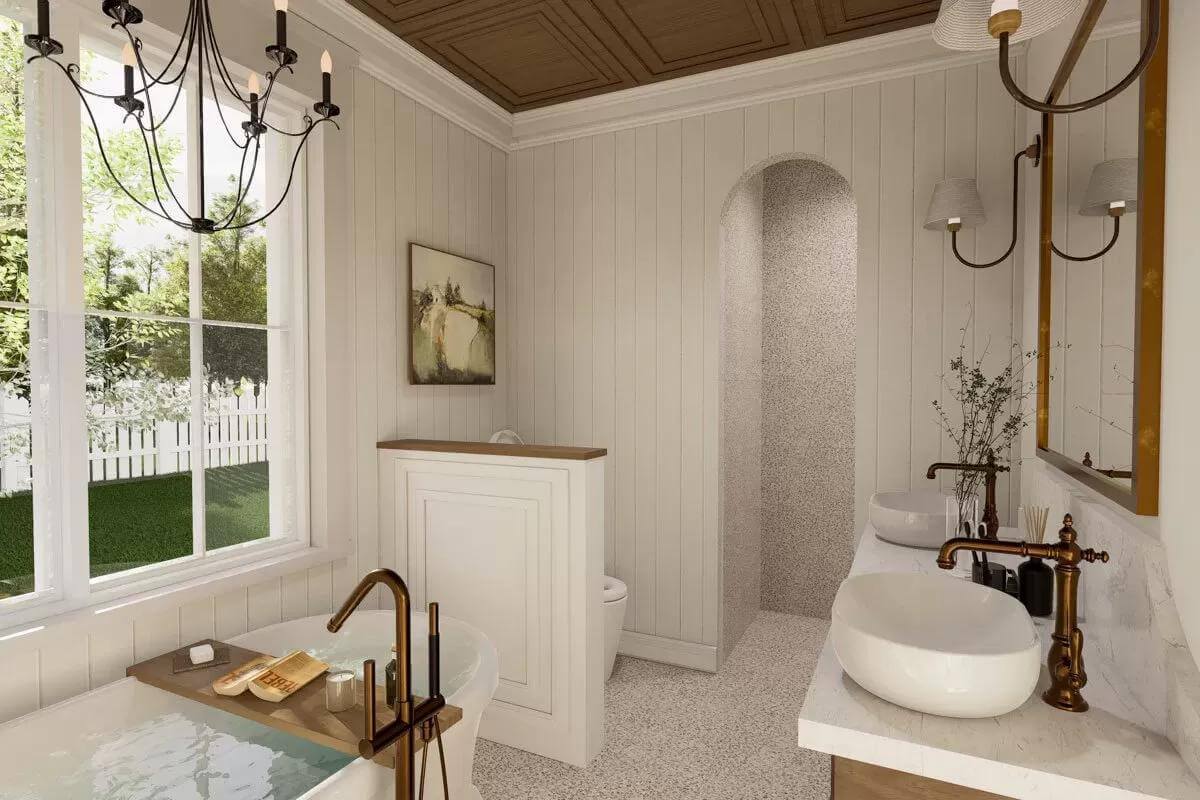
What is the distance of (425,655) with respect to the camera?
2.16m

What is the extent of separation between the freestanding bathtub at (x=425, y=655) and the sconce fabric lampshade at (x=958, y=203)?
219 centimetres

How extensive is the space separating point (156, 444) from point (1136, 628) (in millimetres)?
2431

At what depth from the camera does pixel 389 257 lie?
2.74 meters

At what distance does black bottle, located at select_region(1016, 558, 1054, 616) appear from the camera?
1.55 meters

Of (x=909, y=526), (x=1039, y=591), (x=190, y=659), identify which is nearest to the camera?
(x=1039, y=591)

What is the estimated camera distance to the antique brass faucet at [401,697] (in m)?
1.21

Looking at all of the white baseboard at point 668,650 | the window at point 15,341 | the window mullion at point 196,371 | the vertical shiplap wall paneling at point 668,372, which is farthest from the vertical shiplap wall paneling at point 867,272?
the window at point 15,341

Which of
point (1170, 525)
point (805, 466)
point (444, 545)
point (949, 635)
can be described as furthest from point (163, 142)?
point (805, 466)

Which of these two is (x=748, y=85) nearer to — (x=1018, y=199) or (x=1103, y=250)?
(x=1018, y=199)

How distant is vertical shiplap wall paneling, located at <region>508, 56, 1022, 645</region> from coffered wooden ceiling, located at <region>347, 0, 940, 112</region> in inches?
10.6

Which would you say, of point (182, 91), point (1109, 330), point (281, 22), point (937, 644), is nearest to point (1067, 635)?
point (937, 644)

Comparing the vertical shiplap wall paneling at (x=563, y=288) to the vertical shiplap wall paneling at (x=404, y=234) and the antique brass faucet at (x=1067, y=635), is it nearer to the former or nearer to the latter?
the vertical shiplap wall paneling at (x=404, y=234)

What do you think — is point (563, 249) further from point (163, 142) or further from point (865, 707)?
point (865, 707)

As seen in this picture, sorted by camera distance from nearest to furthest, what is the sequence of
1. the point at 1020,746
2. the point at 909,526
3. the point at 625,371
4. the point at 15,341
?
the point at 1020,746, the point at 15,341, the point at 909,526, the point at 625,371
